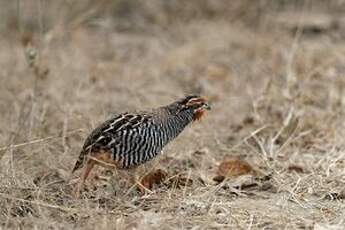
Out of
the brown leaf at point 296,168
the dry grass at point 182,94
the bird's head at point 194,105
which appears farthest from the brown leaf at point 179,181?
the brown leaf at point 296,168

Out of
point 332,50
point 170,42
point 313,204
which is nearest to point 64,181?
point 313,204

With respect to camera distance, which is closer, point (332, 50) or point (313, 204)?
point (313, 204)

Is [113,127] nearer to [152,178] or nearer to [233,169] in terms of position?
[152,178]

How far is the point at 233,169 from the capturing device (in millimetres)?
4699

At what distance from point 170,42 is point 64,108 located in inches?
Result: 132

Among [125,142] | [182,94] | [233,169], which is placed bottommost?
[182,94]

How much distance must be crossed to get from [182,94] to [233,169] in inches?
99.1

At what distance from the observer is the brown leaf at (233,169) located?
15.2 ft

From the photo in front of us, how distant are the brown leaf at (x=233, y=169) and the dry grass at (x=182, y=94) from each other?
0.07 m

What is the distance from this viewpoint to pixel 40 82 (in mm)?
6996

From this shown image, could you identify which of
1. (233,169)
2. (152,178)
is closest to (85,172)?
(152,178)

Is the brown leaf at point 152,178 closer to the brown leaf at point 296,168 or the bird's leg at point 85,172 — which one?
the bird's leg at point 85,172

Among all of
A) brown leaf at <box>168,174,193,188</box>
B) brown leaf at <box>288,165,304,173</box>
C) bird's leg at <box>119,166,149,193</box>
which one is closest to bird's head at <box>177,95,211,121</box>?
brown leaf at <box>168,174,193,188</box>

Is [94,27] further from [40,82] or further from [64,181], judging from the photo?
[64,181]
